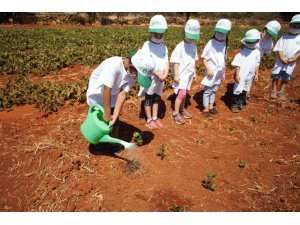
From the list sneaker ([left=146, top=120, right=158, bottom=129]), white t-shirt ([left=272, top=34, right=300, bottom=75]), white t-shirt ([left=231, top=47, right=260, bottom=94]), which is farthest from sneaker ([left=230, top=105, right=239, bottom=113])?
sneaker ([left=146, top=120, right=158, bottom=129])

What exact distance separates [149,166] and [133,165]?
0.79 feet

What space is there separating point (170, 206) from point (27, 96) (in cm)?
402

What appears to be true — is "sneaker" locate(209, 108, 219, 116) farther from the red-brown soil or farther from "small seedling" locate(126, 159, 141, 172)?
"small seedling" locate(126, 159, 141, 172)

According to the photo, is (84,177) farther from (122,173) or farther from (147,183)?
(147,183)

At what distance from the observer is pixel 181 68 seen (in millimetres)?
4727

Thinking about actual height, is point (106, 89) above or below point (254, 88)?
Answer: above

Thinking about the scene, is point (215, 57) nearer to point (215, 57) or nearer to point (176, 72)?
point (215, 57)

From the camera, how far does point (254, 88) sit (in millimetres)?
7375

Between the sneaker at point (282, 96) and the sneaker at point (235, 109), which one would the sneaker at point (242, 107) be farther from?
the sneaker at point (282, 96)

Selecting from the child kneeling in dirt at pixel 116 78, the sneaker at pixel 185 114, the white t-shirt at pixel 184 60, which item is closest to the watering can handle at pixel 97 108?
the child kneeling in dirt at pixel 116 78

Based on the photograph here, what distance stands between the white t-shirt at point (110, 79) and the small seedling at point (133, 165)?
2.79 feet

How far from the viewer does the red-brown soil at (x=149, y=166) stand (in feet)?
10.3

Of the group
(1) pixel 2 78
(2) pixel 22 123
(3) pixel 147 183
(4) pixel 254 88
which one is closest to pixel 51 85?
(2) pixel 22 123

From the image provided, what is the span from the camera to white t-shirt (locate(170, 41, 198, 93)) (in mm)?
4617
